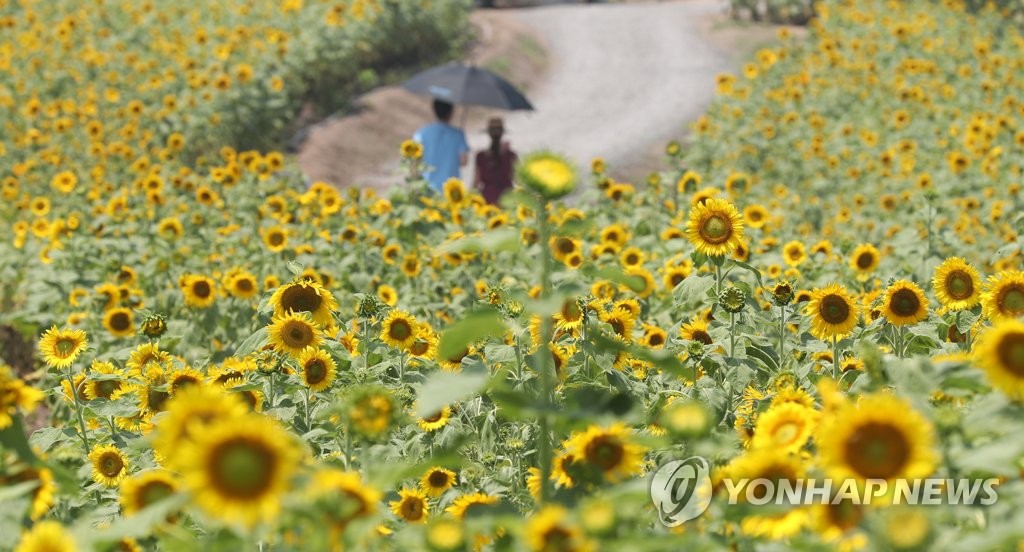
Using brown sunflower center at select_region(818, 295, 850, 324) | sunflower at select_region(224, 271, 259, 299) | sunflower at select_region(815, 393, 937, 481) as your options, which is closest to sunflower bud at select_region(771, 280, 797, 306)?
brown sunflower center at select_region(818, 295, 850, 324)

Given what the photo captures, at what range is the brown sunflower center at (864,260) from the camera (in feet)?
15.5

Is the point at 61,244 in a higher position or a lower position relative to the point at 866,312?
lower

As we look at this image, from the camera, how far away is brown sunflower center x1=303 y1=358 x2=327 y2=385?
299cm

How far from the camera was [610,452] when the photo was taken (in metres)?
1.95

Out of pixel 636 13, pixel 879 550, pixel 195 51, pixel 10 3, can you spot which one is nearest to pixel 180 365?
pixel 879 550

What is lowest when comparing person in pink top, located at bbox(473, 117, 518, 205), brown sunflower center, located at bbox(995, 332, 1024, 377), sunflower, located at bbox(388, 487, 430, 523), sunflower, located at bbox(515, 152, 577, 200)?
person in pink top, located at bbox(473, 117, 518, 205)

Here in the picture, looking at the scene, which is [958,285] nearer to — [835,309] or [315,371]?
[835,309]

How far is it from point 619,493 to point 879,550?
1.34ft

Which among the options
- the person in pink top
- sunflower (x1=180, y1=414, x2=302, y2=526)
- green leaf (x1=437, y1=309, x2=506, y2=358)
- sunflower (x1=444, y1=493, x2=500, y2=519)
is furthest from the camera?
the person in pink top

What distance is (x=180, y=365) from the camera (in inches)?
145

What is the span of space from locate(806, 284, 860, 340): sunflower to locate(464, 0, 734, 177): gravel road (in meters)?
8.76

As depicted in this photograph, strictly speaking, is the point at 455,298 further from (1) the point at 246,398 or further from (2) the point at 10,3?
(2) the point at 10,3

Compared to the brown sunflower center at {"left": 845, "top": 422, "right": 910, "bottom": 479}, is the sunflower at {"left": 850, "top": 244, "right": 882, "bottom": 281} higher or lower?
lower

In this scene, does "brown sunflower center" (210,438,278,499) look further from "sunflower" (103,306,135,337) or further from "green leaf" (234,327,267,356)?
"sunflower" (103,306,135,337)
